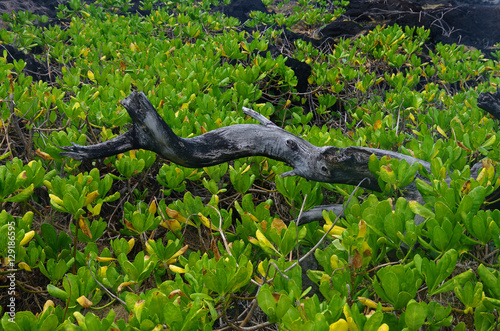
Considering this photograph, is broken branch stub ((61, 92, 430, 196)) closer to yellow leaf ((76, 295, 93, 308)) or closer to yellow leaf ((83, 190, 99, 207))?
yellow leaf ((83, 190, 99, 207))

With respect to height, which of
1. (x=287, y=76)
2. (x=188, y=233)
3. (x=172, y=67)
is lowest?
(x=188, y=233)

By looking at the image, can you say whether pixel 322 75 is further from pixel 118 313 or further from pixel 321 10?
pixel 321 10

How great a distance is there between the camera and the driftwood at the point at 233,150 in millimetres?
1833

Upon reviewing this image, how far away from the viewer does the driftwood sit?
1833 millimetres

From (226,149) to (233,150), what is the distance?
1.5 inches

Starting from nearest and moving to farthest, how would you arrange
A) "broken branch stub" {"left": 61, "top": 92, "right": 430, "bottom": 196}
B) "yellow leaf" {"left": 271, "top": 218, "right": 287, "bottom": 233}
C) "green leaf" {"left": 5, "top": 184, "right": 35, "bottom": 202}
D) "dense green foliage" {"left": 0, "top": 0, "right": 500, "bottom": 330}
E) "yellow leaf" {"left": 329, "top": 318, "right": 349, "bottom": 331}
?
"yellow leaf" {"left": 329, "top": 318, "right": 349, "bottom": 331} < "dense green foliage" {"left": 0, "top": 0, "right": 500, "bottom": 330} < "yellow leaf" {"left": 271, "top": 218, "right": 287, "bottom": 233} < "green leaf" {"left": 5, "top": 184, "right": 35, "bottom": 202} < "broken branch stub" {"left": 61, "top": 92, "right": 430, "bottom": 196}

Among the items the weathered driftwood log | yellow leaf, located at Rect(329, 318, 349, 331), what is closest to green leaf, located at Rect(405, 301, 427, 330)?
yellow leaf, located at Rect(329, 318, 349, 331)

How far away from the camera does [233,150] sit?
203 cm

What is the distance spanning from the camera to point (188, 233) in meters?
2.30

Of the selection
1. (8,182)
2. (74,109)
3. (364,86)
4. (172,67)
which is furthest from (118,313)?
(364,86)

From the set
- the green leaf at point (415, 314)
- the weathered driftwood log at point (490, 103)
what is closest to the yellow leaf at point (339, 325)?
the green leaf at point (415, 314)

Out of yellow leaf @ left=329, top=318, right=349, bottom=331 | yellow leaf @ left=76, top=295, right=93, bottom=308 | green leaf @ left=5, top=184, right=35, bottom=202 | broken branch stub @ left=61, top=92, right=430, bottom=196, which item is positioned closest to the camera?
yellow leaf @ left=329, top=318, right=349, bottom=331

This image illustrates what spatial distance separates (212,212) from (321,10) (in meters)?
7.02

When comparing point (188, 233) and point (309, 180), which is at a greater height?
point (309, 180)
